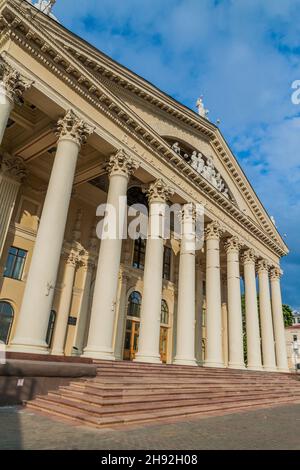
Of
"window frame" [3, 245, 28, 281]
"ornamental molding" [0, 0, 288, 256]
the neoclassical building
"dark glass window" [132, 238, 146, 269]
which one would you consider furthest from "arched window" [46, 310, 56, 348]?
"ornamental molding" [0, 0, 288, 256]

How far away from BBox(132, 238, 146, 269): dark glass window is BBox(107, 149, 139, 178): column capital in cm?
960

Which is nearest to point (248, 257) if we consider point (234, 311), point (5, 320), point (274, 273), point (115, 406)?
point (234, 311)

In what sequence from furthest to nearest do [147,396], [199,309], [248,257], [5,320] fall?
[199,309] < [248,257] < [5,320] < [147,396]

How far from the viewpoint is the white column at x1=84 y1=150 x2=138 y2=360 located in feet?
38.0

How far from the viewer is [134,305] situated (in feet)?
72.2

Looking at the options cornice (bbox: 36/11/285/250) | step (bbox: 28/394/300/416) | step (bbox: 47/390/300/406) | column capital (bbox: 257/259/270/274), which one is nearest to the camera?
step (bbox: 28/394/300/416)

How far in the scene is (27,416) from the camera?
21.8ft

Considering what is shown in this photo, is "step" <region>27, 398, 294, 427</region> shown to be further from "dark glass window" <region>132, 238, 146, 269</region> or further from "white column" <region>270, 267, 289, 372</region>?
"white column" <region>270, 267, 289, 372</region>

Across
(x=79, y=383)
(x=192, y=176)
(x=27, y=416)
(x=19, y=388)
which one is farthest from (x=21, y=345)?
(x=192, y=176)

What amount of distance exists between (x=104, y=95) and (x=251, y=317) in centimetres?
1742

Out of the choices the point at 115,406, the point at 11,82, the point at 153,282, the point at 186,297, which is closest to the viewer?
the point at 115,406

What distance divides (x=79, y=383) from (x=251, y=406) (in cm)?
680

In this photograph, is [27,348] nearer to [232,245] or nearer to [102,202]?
[102,202]

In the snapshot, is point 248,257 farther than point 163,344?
Yes
